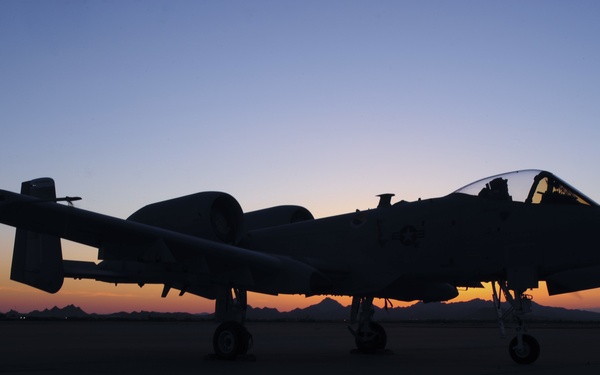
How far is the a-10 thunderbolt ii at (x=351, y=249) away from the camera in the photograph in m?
11.8

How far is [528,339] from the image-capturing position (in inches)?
463

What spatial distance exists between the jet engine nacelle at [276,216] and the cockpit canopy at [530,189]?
597 cm

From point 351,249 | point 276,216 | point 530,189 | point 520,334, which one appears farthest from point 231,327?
point 530,189

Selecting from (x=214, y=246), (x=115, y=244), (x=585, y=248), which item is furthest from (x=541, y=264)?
(x=115, y=244)

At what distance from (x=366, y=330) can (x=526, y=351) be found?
468 cm

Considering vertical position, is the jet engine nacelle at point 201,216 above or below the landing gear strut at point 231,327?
above

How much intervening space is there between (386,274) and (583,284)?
378 cm

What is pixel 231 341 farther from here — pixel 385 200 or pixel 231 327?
pixel 385 200

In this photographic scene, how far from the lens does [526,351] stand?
1164 centimetres

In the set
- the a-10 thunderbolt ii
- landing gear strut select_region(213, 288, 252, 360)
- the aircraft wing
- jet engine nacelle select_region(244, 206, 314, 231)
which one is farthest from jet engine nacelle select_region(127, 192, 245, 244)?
jet engine nacelle select_region(244, 206, 314, 231)

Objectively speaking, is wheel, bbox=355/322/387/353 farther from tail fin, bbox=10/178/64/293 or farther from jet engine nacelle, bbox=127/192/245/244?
tail fin, bbox=10/178/64/293

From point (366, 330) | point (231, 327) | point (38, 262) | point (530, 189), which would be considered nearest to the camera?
point (530, 189)

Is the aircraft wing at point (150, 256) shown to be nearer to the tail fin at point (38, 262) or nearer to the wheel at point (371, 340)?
the tail fin at point (38, 262)

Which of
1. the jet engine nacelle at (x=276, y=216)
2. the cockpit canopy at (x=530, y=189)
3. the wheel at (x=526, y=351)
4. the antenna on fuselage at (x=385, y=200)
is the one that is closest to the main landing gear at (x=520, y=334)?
the wheel at (x=526, y=351)
